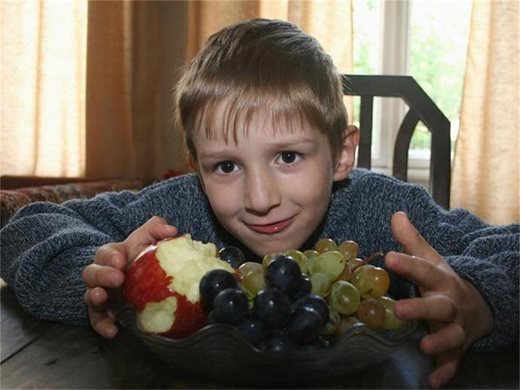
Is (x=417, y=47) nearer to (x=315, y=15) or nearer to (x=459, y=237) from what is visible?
(x=315, y=15)

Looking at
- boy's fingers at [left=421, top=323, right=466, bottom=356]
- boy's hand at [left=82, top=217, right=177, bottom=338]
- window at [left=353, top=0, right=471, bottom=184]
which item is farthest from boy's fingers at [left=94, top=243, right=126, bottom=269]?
window at [left=353, top=0, right=471, bottom=184]

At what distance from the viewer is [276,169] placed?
1.11 meters

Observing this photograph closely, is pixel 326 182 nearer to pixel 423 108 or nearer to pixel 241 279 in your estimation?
pixel 241 279

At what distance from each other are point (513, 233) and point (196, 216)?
28.2 inches

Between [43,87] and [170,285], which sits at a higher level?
[43,87]

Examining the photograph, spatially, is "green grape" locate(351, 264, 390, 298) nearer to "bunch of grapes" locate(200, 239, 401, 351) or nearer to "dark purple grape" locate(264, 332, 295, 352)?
"bunch of grapes" locate(200, 239, 401, 351)

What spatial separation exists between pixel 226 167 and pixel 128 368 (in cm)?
Answer: 50

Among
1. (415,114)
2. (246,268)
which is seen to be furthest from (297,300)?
Answer: (415,114)

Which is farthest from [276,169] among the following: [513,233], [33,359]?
[33,359]

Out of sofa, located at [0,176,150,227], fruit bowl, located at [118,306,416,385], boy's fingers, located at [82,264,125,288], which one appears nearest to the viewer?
fruit bowl, located at [118,306,416,385]

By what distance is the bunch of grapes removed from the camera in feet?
2.03

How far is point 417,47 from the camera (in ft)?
11.7

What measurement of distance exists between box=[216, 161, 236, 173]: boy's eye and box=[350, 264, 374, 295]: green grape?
15.1 inches

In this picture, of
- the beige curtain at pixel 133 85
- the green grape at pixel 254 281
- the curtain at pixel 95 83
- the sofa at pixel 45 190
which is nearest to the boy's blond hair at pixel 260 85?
the green grape at pixel 254 281
